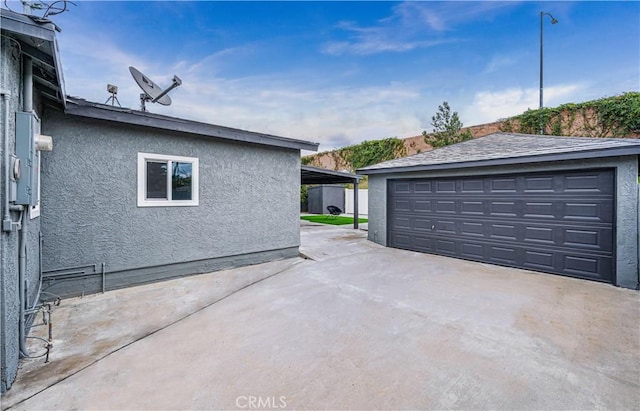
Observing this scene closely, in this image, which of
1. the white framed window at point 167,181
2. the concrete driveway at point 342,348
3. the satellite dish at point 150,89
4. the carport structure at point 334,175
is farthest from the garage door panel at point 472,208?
the satellite dish at point 150,89

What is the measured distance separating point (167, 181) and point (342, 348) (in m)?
4.63

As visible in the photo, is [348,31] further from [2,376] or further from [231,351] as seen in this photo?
[2,376]

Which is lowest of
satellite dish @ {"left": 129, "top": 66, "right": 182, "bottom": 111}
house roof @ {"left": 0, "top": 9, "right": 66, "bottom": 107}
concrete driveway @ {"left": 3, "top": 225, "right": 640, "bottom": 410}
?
concrete driveway @ {"left": 3, "top": 225, "right": 640, "bottom": 410}

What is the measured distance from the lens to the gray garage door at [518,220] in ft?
19.0

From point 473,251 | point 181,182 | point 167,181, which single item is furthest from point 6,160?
point 473,251

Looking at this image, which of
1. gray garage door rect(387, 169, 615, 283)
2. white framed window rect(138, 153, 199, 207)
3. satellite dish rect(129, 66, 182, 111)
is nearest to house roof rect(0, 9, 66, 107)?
white framed window rect(138, 153, 199, 207)

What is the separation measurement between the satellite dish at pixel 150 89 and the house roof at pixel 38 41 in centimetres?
272

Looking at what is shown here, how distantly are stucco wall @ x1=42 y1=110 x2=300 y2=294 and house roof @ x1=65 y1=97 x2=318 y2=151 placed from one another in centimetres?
24

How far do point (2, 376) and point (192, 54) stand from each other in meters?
10.6

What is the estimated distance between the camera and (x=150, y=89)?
20.9 ft

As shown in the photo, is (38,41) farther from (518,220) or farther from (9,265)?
(518,220)

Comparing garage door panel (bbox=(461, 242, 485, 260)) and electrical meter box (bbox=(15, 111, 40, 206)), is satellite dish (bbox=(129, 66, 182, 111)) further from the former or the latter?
garage door panel (bbox=(461, 242, 485, 260))

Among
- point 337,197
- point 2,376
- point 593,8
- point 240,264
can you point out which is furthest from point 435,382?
point 337,197

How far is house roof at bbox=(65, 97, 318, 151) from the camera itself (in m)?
4.61
